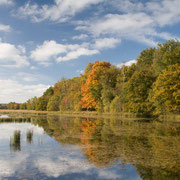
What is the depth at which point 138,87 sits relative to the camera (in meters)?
34.2

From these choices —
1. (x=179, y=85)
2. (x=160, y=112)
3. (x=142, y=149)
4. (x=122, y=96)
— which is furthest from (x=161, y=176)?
(x=122, y=96)

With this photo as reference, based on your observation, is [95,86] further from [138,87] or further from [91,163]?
[91,163]

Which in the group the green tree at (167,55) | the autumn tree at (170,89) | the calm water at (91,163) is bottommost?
the calm water at (91,163)

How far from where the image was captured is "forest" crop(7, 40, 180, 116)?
28.0m

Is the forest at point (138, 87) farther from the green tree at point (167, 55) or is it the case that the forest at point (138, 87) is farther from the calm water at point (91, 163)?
the calm water at point (91, 163)

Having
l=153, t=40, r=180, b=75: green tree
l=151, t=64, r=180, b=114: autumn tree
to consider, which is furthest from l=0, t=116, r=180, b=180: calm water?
l=153, t=40, r=180, b=75: green tree

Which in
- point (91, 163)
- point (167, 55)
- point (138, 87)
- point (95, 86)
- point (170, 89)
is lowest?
point (91, 163)

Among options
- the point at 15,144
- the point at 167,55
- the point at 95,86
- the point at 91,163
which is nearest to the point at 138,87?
the point at 167,55

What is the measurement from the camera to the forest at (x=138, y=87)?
28.0 meters

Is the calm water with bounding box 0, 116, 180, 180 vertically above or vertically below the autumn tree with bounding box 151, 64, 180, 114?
below

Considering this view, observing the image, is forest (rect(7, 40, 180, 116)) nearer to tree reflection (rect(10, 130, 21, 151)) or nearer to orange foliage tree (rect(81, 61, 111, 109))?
orange foliage tree (rect(81, 61, 111, 109))

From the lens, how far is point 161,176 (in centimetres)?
588

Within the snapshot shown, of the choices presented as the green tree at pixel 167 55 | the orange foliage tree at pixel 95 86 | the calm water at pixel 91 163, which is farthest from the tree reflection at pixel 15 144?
the orange foliage tree at pixel 95 86

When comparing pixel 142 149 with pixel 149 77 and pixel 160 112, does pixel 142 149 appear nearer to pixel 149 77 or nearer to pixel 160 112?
pixel 160 112
